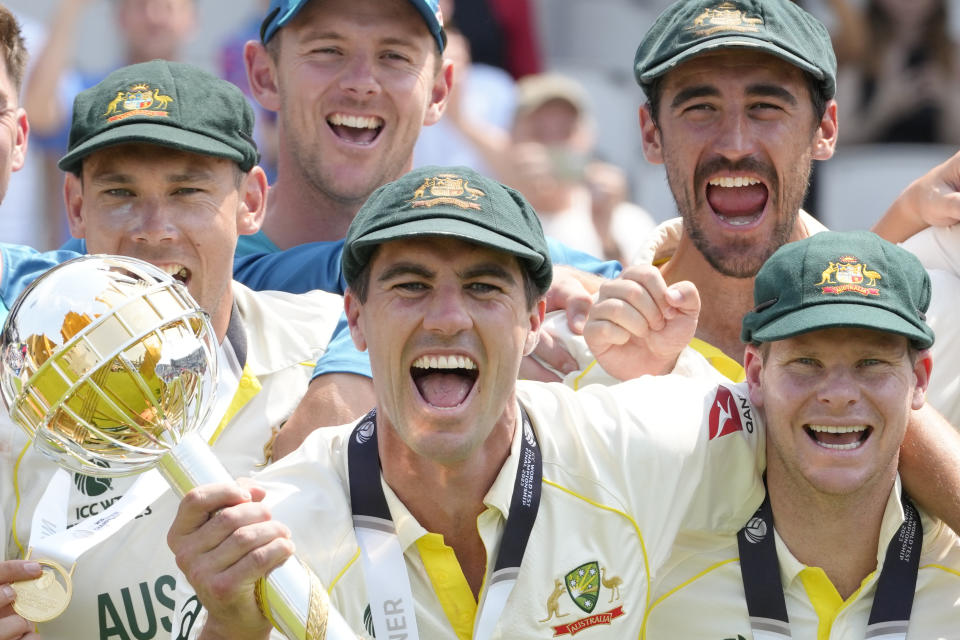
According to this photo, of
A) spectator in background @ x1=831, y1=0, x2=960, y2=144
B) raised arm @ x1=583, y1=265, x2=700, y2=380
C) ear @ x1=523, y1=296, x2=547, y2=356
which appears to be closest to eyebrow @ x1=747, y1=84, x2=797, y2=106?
raised arm @ x1=583, y1=265, x2=700, y2=380

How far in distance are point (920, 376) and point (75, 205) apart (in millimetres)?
2194

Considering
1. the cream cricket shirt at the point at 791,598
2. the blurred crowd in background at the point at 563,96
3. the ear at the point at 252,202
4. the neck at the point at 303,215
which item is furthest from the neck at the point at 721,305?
the blurred crowd in background at the point at 563,96

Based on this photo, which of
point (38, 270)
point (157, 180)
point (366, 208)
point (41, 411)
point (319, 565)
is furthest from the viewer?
point (38, 270)

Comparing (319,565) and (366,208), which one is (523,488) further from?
(366,208)

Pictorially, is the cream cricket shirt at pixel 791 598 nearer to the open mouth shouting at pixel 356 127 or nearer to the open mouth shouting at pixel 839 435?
the open mouth shouting at pixel 839 435

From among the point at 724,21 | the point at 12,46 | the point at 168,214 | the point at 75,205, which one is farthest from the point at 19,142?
the point at 724,21

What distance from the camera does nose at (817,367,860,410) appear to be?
146 inches

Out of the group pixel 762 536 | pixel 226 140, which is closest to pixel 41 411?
pixel 226 140

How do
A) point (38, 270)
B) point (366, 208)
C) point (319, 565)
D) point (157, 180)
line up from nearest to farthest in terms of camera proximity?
point (319, 565), point (366, 208), point (157, 180), point (38, 270)

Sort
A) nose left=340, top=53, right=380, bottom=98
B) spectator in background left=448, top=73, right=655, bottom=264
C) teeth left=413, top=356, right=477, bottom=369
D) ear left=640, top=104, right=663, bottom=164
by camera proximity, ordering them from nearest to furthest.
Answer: teeth left=413, top=356, right=477, bottom=369, ear left=640, top=104, right=663, bottom=164, nose left=340, top=53, right=380, bottom=98, spectator in background left=448, top=73, right=655, bottom=264

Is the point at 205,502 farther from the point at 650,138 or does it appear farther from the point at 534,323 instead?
the point at 650,138

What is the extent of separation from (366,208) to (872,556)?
4.72 feet

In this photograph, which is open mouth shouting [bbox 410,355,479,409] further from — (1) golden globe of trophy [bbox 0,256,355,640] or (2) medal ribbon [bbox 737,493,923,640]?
(2) medal ribbon [bbox 737,493,923,640]

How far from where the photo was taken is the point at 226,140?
13.4ft
